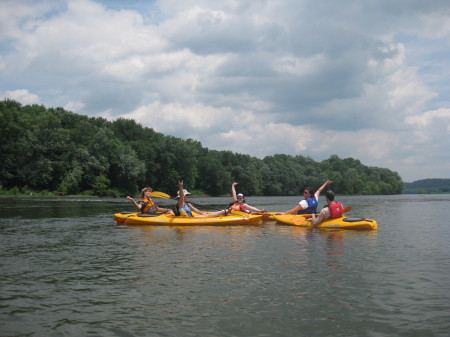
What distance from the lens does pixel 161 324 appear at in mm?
4680

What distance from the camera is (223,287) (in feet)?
20.4

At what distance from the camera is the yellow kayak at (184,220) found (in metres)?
14.9

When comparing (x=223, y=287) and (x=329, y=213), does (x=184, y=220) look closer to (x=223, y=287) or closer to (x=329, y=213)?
(x=329, y=213)

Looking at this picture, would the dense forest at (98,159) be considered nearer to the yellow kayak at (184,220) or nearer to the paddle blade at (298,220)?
the yellow kayak at (184,220)

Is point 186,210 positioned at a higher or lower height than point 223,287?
higher

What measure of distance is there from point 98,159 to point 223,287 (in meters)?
49.5

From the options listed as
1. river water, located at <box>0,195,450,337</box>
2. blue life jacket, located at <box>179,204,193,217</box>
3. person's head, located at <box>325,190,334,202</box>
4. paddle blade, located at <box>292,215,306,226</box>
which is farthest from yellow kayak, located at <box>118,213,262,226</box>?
river water, located at <box>0,195,450,337</box>

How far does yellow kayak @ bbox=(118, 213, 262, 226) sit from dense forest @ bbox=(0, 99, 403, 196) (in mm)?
33520

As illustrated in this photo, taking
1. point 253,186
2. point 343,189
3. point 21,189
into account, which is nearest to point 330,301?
point 21,189

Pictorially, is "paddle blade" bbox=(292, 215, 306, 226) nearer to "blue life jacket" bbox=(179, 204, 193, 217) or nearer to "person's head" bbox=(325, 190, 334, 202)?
"person's head" bbox=(325, 190, 334, 202)

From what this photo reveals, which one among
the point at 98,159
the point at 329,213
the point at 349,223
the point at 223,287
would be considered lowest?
the point at 223,287

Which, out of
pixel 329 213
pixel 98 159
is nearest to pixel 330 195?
pixel 329 213

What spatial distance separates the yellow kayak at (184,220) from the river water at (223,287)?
12.4 ft

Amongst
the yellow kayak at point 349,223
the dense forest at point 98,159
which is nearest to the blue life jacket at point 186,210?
the yellow kayak at point 349,223
